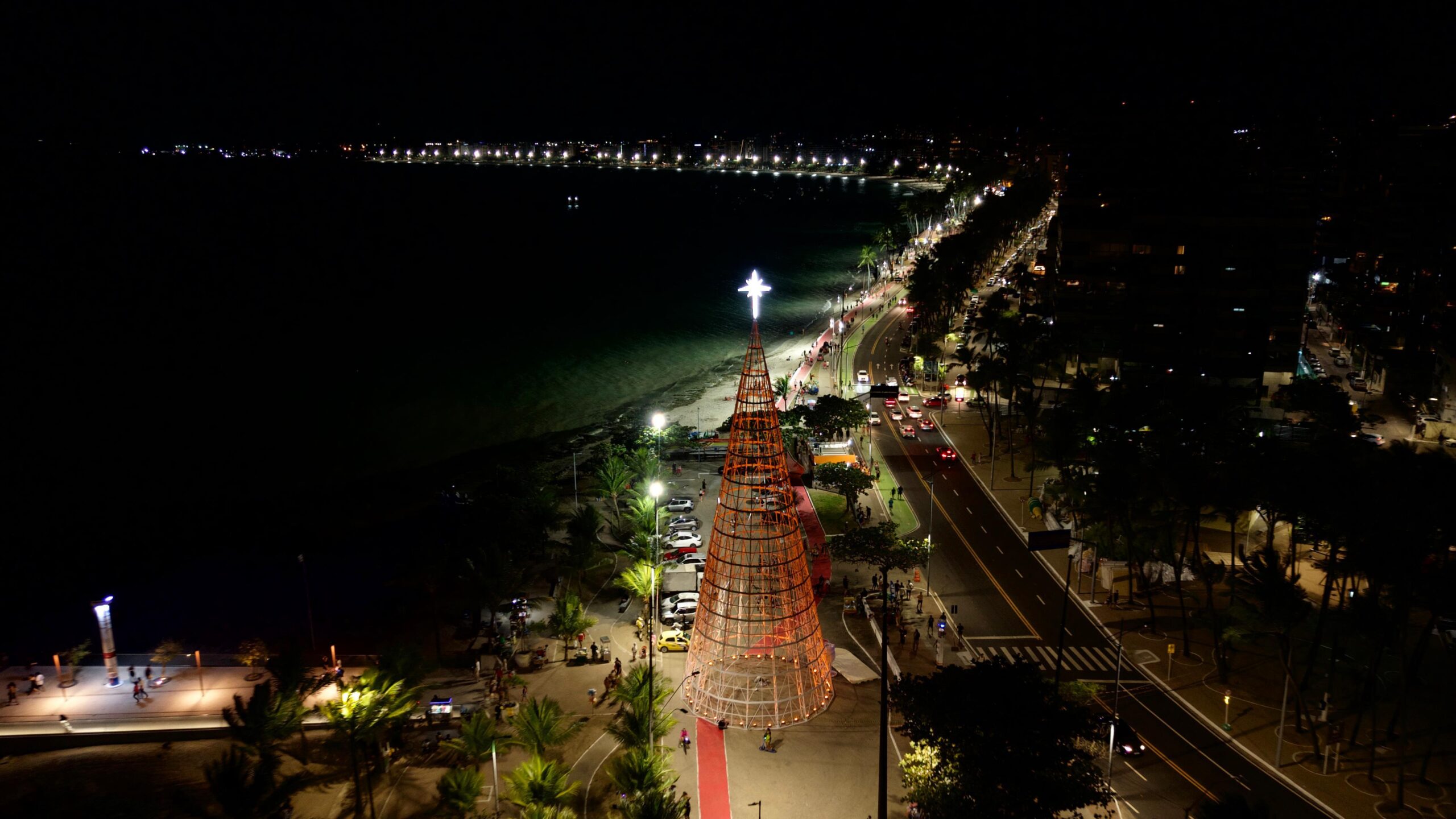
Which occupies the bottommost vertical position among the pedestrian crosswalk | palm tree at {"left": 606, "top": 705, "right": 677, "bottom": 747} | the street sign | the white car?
the pedestrian crosswalk

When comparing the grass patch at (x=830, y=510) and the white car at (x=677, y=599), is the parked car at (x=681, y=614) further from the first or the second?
the grass patch at (x=830, y=510)

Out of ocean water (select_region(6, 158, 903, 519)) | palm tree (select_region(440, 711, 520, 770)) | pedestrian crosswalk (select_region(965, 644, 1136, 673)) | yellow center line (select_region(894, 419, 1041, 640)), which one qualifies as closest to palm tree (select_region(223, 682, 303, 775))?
palm tree (select_region(440, 711, 520, 770))

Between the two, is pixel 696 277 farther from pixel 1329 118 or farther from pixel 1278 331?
pixel 1329 118

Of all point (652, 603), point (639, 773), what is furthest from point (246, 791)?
point (652, 603)

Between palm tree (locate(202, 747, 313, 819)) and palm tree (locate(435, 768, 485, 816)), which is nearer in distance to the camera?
palm tree (locate(202, 747, 313, 819))

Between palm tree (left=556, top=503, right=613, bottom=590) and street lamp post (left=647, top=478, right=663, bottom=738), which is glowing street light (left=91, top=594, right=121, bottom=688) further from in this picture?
street lamp post (left=647, top=478, right=663, bottom=738)

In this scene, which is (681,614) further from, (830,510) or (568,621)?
(830,510)

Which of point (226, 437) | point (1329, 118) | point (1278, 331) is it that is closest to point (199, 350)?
point (226, 437)
